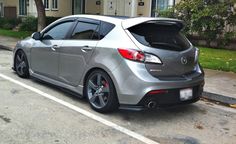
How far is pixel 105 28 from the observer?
247 inches

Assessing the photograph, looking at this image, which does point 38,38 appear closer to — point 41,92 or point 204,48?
point 41,92

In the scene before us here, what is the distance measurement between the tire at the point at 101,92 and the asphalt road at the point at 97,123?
136 mm

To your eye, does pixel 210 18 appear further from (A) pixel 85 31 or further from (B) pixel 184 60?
(B) pixel 184 60

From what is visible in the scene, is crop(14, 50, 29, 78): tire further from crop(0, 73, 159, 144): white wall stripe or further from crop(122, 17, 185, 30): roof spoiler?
crop(122, 17, 185, 30): roof spoiler

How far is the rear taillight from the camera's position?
5.61m

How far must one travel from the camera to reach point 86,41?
21.3ft

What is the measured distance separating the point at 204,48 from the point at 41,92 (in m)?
8.59

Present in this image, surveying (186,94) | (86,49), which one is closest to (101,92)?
(86,49)

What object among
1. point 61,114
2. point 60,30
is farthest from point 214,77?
point 61,114

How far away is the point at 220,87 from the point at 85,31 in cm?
330

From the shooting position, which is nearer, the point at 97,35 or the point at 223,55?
the point at 97,35

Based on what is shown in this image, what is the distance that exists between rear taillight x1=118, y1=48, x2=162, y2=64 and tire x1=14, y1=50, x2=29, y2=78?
3.28 m

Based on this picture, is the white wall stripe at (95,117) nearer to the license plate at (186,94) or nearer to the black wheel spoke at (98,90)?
the black wheel spoke at (98,90)

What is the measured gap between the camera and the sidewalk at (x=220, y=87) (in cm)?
738
